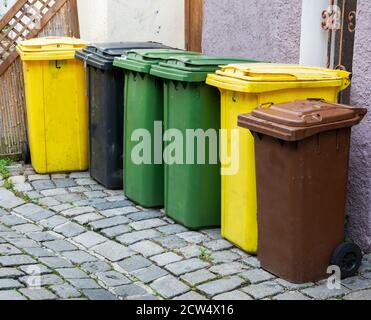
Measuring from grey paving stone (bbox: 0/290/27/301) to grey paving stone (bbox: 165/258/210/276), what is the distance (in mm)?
1069

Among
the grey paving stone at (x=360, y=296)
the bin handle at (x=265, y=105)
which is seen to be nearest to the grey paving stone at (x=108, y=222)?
the bin handle at (x=265, y=105)

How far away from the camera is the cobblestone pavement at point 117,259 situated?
16.0ft

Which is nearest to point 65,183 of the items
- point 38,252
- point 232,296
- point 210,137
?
point 38,252

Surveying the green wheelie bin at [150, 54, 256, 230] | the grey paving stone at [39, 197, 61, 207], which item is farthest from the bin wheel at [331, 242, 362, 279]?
the grey paving stone at [39, 197, 61, 207]

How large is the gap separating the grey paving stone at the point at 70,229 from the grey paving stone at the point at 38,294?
122 cm

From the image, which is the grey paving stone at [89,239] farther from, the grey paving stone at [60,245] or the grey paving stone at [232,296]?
the grey paving stone at [232,296]

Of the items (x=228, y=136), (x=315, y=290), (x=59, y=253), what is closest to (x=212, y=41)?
(x=228, y=136)

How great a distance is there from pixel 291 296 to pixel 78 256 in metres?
1.67

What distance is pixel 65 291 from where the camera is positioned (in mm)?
4883

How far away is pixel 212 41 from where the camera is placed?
25.9 ft

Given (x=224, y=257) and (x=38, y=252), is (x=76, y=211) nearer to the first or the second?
(x=38, y=252)

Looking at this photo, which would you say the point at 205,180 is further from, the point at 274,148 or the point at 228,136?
the point at 274,148

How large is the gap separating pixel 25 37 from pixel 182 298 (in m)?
4.59

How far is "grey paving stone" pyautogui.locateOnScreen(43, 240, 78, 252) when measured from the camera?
574 cm
